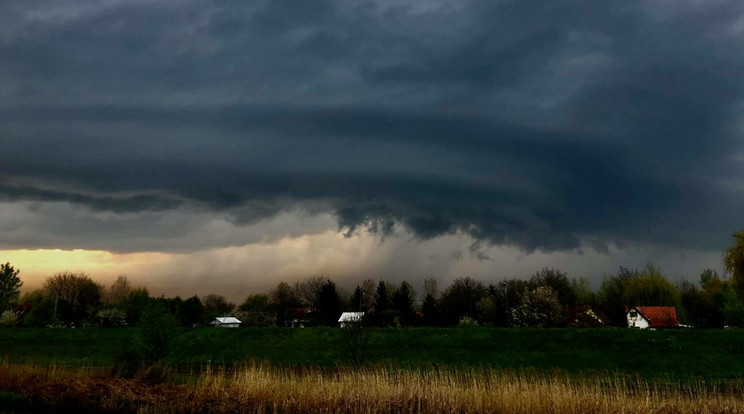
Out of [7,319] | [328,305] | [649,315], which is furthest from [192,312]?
[649,315]

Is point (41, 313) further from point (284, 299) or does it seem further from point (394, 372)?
point (394, 372)

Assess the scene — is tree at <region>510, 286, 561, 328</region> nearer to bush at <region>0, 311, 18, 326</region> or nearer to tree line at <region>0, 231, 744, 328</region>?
tree line at <region>0, 231, 744, 328</region>

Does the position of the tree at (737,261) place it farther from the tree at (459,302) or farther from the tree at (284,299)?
the tree at (284,299)

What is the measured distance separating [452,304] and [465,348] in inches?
1835

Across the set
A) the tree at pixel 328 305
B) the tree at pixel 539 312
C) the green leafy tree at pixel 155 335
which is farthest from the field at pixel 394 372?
the tree at pixel 328 305

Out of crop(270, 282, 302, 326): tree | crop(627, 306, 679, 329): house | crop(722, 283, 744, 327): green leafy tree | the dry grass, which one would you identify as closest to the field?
the dry grass

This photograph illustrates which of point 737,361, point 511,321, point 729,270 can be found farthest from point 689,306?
point 737,361

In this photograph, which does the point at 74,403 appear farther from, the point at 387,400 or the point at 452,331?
the point at 452,331

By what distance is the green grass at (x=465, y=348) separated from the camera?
38750mm

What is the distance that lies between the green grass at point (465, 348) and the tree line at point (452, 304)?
60.0 ft

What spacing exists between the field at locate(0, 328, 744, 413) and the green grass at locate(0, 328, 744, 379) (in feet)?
0.43

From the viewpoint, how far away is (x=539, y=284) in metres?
102

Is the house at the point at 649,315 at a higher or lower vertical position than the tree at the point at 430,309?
lower

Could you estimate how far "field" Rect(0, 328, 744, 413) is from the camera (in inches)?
677
